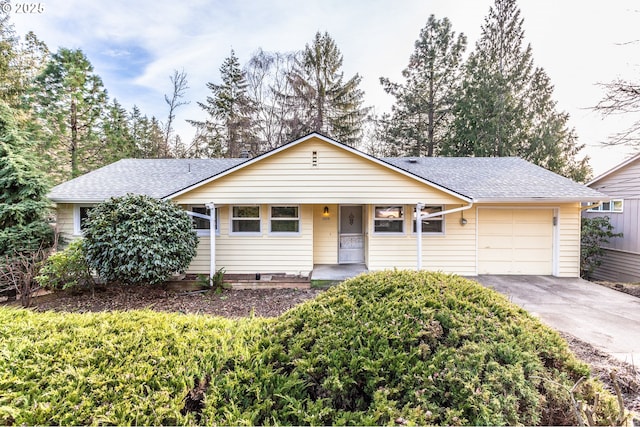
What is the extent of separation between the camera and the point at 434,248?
9016mm

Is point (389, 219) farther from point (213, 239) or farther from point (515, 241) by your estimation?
point (213, 239)

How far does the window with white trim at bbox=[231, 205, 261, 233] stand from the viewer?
29.6 ft

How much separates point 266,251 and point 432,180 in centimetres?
629

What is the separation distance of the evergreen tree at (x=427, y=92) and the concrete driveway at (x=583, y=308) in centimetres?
1296

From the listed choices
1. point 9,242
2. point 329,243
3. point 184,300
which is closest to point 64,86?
point 9,242

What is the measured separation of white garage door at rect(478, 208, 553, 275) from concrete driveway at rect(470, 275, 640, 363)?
16.9 inches

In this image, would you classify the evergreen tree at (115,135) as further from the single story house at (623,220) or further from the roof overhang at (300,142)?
the single story house at (623,220)

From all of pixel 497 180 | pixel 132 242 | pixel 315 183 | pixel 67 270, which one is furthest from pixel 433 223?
pixel 67 270

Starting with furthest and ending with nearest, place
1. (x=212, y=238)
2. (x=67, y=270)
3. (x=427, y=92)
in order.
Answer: (x=427, y=92) < (x=212, y=238) < (x=67, y=270)

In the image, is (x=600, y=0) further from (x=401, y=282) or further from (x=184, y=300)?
(x=184, y=300)

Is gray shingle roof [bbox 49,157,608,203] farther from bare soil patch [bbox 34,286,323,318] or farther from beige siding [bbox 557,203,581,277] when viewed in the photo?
bare soil patch [bbox 34,286,323,318]

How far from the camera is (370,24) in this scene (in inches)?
415

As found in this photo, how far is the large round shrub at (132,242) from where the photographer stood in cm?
685

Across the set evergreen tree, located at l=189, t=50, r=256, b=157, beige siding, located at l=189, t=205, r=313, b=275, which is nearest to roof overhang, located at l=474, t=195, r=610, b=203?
beige siding, located at l=189, t=205, r=313, b=275
